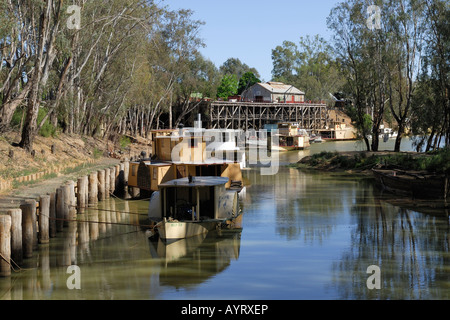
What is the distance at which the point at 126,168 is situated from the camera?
1280 inches

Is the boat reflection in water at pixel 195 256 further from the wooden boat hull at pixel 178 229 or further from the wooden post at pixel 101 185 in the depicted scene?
the wooden post at pixel 101 185

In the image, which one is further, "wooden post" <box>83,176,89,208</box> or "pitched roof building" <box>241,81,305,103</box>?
"pitched roof building" <box>241,81,305,103</box>

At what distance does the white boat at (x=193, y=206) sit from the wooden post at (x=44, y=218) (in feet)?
12.0

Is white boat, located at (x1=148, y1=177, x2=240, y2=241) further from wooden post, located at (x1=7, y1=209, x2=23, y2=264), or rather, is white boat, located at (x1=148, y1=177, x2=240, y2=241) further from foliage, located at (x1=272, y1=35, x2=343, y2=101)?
foliage, located at (x1=272, y1=35, x2=343, y2=101)

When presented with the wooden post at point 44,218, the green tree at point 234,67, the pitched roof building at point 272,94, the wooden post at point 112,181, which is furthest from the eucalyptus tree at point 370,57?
the green tree at point 234,67

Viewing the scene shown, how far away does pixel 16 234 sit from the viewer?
14.3 meters

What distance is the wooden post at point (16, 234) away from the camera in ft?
46.3

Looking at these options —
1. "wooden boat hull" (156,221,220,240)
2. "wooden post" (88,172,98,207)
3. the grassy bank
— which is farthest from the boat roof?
the grassy bank

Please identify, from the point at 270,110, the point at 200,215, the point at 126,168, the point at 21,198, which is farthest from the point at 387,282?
the point at 270,110

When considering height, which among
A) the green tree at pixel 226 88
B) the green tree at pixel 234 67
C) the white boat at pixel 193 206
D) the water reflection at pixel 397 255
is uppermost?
the green tree at pixel 234 67

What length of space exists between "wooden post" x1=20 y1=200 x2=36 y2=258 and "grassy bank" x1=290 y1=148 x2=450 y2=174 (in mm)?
21498

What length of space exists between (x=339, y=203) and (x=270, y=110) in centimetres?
6551

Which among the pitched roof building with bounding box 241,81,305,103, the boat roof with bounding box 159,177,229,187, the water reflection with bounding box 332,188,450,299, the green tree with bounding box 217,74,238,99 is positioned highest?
the green tree with bounding box 217,74,238,99

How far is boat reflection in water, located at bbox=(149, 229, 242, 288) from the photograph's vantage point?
1544 centimetres
